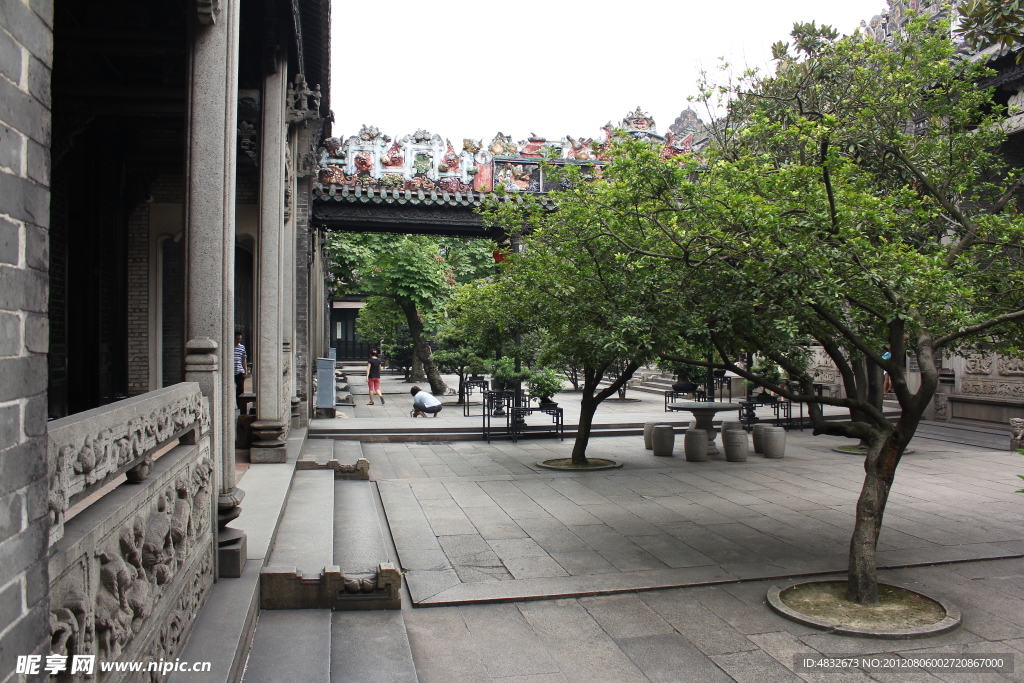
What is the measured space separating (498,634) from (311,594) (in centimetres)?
128

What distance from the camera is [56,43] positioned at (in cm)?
719

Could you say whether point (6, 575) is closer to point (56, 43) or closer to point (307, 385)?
point (56, 43)

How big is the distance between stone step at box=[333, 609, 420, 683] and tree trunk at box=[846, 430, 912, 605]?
3.28 meters

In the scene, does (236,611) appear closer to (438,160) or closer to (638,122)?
(438,160)

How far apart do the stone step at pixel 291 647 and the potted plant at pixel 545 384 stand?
1106 cm

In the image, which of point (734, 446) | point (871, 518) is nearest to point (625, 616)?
point (871, 518)

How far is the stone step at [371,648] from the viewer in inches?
164

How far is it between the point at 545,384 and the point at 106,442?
13.6m

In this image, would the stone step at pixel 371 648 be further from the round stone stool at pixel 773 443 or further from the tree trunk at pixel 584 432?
the round stone stool at pixel 773 443

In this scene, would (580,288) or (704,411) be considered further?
(704,411)

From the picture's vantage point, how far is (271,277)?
8.70 m

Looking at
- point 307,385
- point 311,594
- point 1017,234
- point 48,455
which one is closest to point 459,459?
point 307,385

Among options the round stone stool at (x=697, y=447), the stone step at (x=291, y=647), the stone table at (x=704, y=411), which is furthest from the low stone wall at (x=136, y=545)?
the stone table at (x=704, y=411)

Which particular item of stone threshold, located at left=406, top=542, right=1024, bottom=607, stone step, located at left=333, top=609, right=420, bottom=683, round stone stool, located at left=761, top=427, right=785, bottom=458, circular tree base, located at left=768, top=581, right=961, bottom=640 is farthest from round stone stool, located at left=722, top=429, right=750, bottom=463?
stone step, located at left=333, top=609, right=420, bottom=683
